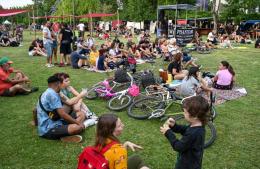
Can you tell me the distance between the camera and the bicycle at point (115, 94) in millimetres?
7441

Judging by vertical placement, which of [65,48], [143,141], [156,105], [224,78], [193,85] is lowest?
[143,141]

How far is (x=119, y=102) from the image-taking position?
299 inches

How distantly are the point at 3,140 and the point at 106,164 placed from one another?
11.1ft

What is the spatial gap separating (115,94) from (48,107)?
274 cm

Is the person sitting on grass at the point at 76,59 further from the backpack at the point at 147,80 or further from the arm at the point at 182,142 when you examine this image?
the arm at the point at 182,142

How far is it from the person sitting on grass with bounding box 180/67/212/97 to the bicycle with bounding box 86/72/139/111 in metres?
1.10

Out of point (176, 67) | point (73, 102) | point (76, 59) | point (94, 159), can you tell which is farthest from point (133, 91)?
point (76, 59)

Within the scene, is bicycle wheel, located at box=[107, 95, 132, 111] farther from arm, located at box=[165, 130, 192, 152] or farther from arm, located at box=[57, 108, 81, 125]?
arm, located at box=[165, 130, 192, 152]

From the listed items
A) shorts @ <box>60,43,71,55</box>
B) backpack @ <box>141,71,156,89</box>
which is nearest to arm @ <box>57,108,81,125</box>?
backpack @ <box>141,71,156,89</box>

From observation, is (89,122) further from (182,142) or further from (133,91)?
(182,142)

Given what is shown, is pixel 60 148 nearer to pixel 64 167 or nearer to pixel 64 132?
pixel 64 132

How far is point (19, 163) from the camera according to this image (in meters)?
4.80

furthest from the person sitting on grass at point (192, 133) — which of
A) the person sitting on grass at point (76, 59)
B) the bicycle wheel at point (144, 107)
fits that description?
the person sitting on grass at point (76, 59)

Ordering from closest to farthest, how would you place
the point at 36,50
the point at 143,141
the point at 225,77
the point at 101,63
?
the point at 143,141
the point at 225,77
the point at 101,63
the point at 36,50
